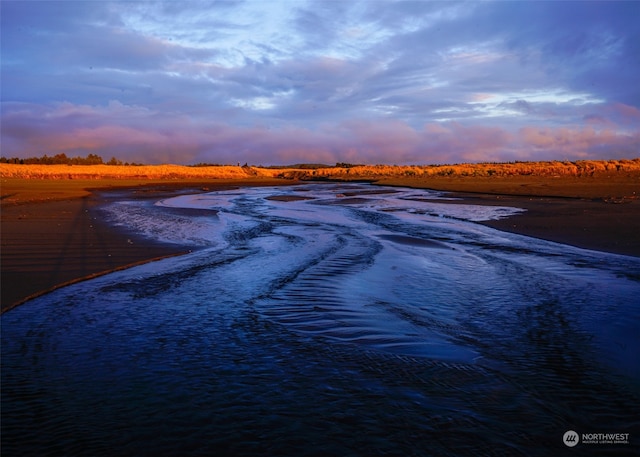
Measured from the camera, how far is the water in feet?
13.8

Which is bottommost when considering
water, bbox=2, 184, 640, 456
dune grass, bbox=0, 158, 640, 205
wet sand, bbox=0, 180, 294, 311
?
water, bbox=2, 184, 640, 456

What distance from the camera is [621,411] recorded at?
457 cm

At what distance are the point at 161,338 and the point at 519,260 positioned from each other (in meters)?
9.36

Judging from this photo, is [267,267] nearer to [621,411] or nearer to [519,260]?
[519,260]

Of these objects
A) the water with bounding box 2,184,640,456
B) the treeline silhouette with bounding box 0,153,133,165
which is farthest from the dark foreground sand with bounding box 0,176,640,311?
the treeline silhouette with bounding box 0,153,133,165

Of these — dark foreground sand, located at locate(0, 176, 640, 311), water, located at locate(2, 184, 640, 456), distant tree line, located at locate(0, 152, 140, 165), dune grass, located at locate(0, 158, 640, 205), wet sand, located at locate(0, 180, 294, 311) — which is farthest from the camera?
distant tree line, located at locate(0, 152, 140, 165)

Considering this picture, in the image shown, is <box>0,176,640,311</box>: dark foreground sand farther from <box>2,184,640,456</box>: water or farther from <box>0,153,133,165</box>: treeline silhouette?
<box>0,153,133,165</box>: treeline silhouette

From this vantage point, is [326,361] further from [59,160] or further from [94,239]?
[59,160]

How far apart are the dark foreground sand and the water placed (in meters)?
0.90

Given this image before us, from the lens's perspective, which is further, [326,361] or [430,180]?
[430,180]

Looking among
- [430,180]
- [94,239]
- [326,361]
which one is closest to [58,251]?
[94,239]

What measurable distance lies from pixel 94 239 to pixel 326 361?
36.7 feet

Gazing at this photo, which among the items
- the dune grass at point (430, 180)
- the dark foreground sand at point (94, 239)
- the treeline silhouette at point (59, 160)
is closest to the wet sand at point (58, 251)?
the dark foreground sand at point (94, 239)

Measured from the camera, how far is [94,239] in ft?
46.8
